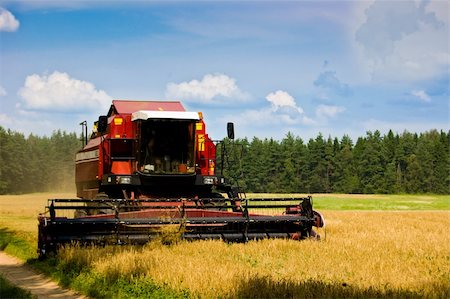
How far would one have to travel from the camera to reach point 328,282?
8.55 meters

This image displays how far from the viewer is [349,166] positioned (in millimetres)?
107500

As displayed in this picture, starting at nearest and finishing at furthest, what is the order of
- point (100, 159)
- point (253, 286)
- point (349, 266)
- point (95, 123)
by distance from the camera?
point (253, 286) < point (349, 266) < point (100, 159) < point (95, 123)

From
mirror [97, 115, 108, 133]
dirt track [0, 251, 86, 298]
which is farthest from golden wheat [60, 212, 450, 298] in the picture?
mirror [97, 115, 108, 133]

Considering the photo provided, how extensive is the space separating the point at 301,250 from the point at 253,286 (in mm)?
4232

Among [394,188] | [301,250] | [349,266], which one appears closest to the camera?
[349,266]

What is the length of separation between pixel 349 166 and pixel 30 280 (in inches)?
3908

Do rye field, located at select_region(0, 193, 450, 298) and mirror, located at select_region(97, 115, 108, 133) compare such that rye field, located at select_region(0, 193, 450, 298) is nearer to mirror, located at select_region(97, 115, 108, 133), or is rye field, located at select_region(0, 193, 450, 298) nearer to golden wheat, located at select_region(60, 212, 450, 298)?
golden wheat, located at select_region(60, 212, 450, 298)

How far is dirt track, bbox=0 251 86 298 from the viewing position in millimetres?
9797

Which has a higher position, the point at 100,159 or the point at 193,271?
the point at 100,159

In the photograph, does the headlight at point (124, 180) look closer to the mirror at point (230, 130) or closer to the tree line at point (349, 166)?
the mirror at point (230, 130)

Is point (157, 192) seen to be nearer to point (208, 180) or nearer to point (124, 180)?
point (124, 180)

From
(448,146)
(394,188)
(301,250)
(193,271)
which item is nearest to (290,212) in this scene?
(301,250)

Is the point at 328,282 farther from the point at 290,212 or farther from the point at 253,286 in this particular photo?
the point at 290,212

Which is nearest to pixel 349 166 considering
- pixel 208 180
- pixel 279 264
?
pixel 208 180
